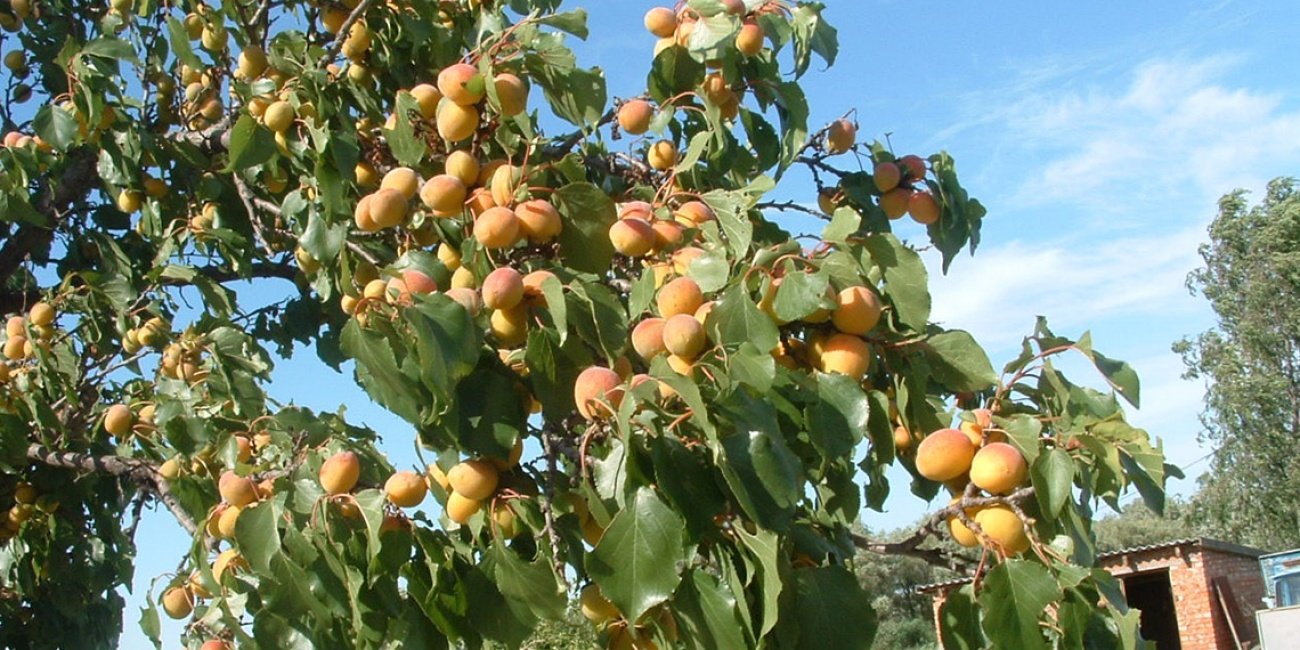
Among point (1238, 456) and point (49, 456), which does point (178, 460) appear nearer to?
point (49, 456)

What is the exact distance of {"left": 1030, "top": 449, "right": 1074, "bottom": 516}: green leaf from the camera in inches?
41.8

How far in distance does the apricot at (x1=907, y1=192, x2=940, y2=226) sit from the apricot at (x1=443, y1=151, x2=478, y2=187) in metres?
0.70

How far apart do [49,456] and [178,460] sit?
82 cm

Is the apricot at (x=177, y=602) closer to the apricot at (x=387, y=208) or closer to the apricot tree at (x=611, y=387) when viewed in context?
the apricot tree at (x=611, y=387)

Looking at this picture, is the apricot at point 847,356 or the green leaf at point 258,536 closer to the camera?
the apricot at point 847,356

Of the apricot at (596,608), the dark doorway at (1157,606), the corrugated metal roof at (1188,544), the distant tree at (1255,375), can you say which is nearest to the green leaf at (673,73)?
the apricot at (596,608)

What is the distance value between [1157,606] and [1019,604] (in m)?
13.9

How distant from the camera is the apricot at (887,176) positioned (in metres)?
1.80

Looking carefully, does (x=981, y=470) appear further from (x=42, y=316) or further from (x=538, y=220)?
(x=42, y=316)

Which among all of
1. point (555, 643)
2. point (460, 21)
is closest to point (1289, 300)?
point (555, 643)

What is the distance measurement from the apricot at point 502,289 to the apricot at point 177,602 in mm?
990

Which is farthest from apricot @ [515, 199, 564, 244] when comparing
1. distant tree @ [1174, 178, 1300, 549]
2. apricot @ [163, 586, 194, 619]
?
distant tree @ [1174, 178, 1300, 549]

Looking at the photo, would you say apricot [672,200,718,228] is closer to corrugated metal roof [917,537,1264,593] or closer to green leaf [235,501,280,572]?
green leaf [235,501,280,572]

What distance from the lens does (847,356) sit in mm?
1181
